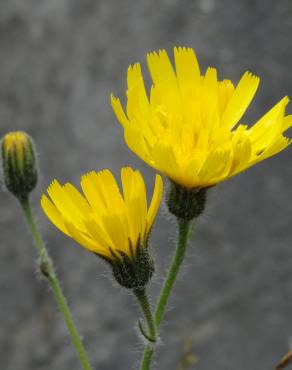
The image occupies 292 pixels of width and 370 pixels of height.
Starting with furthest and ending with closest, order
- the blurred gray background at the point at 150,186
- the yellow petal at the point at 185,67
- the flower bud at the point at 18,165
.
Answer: the blurred gray background at the point at 150,186, the flower bud at the point at 18,165, the yellow petal at the point at 185,67

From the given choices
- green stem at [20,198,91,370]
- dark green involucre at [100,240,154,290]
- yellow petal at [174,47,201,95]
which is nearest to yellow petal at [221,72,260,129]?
yellow petal at [174,47,201,95]

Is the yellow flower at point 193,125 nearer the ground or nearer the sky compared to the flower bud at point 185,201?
nearer the sky

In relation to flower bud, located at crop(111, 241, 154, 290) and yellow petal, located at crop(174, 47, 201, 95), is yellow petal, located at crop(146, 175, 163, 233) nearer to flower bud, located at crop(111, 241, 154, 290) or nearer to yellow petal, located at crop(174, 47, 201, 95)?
flower bud, located at crop(111, 241, 154, 290)

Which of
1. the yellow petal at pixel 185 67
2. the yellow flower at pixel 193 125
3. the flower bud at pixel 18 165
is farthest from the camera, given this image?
the flower bud at pixel 18 165

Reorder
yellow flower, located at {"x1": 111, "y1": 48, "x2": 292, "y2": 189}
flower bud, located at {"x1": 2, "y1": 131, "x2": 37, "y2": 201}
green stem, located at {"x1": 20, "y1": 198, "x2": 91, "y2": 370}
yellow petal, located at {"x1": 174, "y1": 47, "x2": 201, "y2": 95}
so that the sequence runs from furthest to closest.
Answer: flower bud, located at {"x1": 2, "y1": 131, "x2": 37, "y2": 201}
green stem, located at {"x1": 20, "y1": 198, "x2": 91, "y2": 370}
yellow petal, located at {"x1": 174, "y1": 47, "x2": 201, "y2": 95}
yellow flower, located at {"x1": 111, "y1": 48, "x2": 292, "y2": 189}

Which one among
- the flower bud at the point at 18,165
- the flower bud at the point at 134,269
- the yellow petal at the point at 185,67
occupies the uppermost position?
the yellow petal at the point at 185,67

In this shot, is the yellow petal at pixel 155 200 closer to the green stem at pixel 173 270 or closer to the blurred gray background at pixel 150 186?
the green stem at pixel 173 270

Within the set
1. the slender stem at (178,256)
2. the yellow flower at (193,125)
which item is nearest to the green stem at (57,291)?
the slender stem at (178,256)
